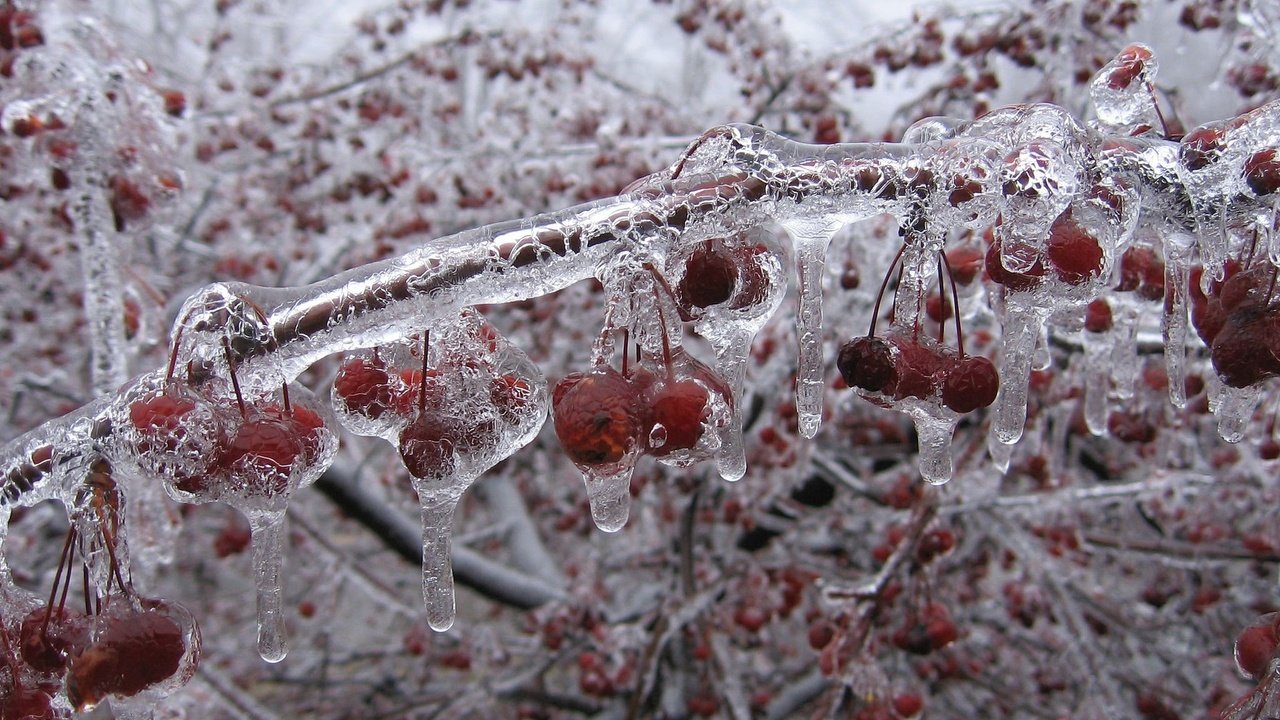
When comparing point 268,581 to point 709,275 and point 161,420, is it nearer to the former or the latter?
point 161,420

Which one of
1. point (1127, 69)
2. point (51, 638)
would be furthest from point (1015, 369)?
point (51, 638)

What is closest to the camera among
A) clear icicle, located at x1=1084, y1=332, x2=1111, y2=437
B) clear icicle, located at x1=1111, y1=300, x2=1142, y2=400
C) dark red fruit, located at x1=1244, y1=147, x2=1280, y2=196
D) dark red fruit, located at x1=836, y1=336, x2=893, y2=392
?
dark red fruit, located at x1=1244, y1=147, x2=1280, y2=196

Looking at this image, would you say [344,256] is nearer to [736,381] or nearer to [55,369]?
[55,369]

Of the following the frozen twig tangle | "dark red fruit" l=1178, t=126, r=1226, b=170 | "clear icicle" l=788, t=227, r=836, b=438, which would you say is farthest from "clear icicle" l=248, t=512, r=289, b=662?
"dark red fruit" l=1178, t=126, r=1226, b=170

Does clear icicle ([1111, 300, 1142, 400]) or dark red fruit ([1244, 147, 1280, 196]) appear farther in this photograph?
clear icicle ([1111, 300, 1142, 400])

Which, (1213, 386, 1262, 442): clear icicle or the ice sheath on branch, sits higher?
the ice sheath on branch

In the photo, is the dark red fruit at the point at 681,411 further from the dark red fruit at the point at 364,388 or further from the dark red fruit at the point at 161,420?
the dark red fruit at the point at 161,420

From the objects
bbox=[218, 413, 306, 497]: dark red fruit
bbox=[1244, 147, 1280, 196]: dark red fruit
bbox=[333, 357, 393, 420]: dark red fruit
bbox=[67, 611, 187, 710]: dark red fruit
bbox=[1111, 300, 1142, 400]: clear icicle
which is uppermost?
bbox=[1244, 147, 1280, 196]: dark red fruit

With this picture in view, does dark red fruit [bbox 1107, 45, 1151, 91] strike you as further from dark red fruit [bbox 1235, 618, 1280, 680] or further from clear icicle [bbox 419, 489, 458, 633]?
clear icicle [bbox 419, 489, 458, 633]
